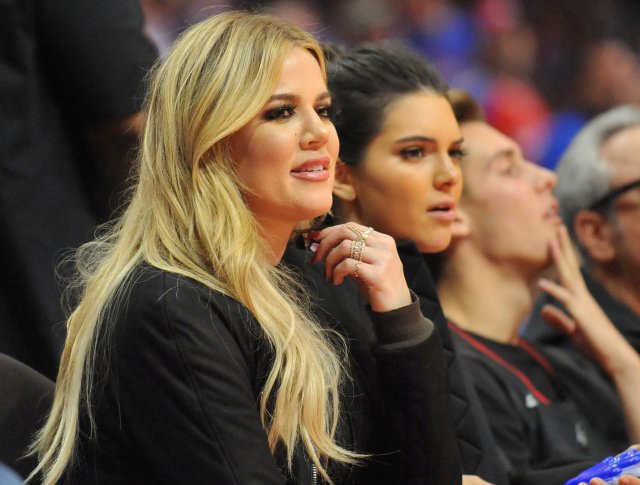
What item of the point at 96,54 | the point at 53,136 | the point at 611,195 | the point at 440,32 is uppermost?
the point at 440,32

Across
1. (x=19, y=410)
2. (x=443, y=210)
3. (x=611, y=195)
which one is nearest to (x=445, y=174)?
(x=443, y=210)

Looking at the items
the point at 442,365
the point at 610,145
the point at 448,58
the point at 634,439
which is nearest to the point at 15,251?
the point at 442,365

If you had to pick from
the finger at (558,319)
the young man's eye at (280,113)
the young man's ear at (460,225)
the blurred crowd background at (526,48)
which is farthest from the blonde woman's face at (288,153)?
the blurred crowd background at (526,48)

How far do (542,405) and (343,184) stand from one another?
89 cm

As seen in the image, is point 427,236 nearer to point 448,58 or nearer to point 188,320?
point 188,320

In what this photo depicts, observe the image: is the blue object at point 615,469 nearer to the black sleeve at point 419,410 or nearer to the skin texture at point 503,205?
the black sleeve at point 419,410

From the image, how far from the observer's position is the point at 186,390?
1.73 m

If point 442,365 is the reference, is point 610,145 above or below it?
above

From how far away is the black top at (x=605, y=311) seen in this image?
133 inches

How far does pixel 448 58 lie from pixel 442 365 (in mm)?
4659

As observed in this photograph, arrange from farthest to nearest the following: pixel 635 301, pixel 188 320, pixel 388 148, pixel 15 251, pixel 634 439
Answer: pixel 635 301 → pixel 634 439 → pixel 388 148 → pixel 15 251 → pixel 188 320

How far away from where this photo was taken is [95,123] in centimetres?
249

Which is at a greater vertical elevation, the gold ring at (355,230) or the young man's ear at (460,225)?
the gold ring at (355,230)

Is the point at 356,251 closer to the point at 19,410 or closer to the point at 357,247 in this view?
the point at 357,247
